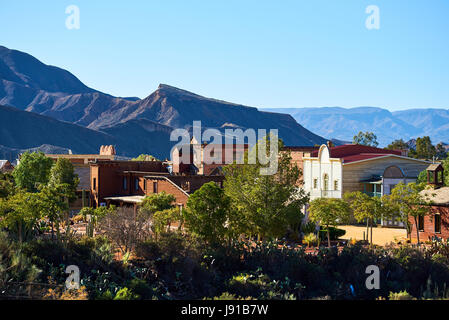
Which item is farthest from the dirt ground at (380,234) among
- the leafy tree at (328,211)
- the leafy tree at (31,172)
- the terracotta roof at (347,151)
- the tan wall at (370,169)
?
the leafy tree at (31,172)

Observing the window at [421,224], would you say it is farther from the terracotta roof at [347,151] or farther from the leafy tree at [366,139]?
the leafy tree at [366,139]

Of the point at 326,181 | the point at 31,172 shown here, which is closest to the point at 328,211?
the point at 326,181

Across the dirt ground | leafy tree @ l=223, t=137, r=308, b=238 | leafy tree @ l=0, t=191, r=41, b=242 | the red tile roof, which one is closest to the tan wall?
the red tile roof

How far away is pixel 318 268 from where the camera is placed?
78.6ft

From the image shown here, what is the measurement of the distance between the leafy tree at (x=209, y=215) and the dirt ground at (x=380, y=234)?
1067 centimetres

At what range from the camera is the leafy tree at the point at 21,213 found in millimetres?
25016

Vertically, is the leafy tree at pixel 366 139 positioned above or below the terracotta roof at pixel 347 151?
above

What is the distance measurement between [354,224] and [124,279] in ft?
84.7

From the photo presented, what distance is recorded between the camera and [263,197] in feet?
88.7

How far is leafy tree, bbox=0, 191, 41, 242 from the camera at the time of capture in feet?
82.1

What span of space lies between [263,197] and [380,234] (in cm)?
1309

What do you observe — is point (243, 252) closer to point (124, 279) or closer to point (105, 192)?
point (124, 279)

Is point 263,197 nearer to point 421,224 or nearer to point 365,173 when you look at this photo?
point 421,224
